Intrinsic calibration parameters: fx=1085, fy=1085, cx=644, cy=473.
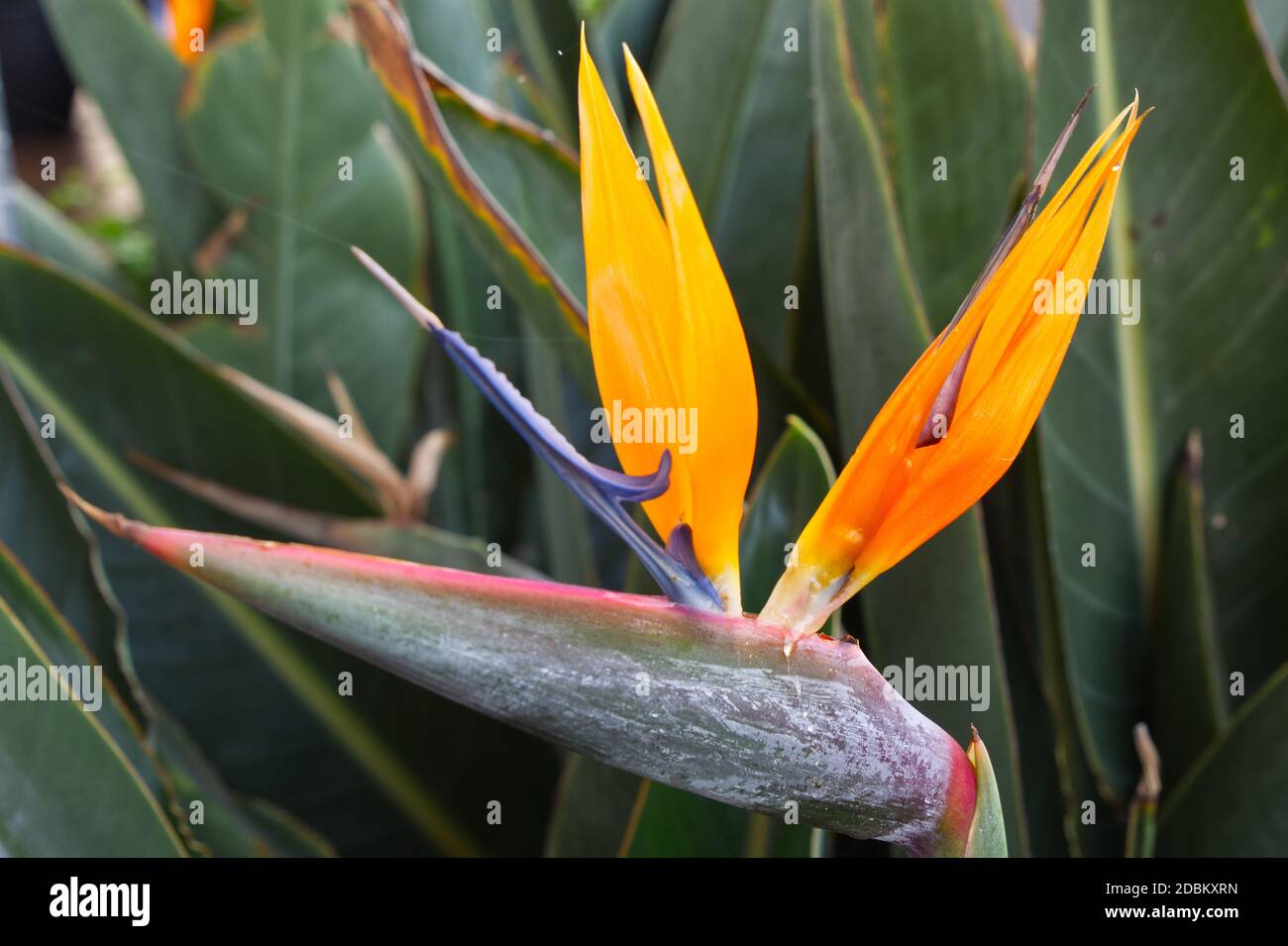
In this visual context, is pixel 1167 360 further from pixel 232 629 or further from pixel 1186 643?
pixel 232 629

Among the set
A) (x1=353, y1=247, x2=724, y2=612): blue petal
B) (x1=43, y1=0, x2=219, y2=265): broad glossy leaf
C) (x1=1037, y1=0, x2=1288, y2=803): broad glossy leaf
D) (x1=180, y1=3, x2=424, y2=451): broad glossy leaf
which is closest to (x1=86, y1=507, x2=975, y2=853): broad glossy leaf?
(x1=353, y1=247, x2=724, y2=612): blue petal

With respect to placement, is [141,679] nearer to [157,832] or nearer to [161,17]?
[157,832]

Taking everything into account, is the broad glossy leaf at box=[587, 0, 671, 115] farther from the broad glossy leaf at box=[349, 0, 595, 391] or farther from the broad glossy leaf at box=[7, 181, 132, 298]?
the broad glossy leaf at box=[7, 181, 132, 298]

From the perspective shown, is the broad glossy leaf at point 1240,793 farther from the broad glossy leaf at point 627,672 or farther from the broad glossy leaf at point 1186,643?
the broad glossy leaf at point 627,672

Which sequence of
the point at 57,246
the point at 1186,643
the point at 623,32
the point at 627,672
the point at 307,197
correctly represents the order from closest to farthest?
the point at 627,672 → the point at 1186,643 → the point at 623,32 → the point at 307,197 → the point at 57,246

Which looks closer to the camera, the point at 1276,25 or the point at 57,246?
the point at 1276,25

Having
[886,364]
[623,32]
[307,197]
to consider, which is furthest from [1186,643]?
[307,197]


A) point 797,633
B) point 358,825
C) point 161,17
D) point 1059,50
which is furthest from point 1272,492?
point 161,17
